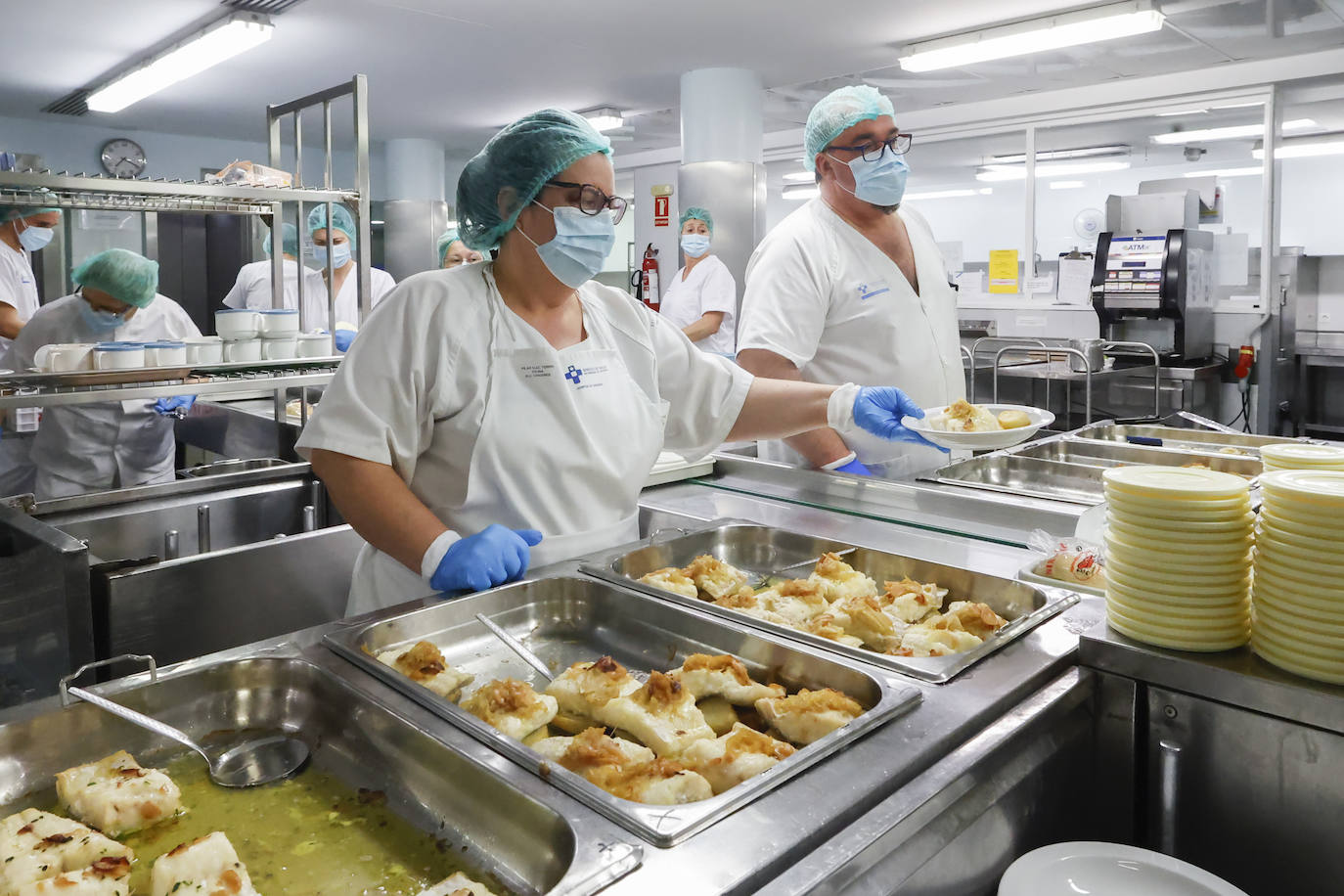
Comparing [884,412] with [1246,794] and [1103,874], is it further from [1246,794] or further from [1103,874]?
[1103,874]

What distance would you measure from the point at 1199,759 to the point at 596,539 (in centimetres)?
107

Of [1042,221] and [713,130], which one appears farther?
[1042,221]

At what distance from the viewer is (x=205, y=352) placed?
9.66ft

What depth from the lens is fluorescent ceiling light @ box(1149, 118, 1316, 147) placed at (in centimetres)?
845

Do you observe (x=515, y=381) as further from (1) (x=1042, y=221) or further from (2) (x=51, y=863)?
(1) (x=1042, y=221)

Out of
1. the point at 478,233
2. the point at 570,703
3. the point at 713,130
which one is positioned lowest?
the point at 570,703

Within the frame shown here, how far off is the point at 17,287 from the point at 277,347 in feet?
9.90

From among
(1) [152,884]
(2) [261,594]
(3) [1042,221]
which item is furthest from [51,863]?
(3) [1042,221]

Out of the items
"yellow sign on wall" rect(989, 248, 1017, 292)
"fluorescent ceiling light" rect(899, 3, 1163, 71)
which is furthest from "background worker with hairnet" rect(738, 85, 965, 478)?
"yellow sign on wall" rect(989, 248, 1017, 292)

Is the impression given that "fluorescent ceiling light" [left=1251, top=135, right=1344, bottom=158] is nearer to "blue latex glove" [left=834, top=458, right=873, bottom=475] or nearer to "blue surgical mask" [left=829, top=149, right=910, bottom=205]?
"blue surgical mask" [left=829, top=149, right=910, bottom=205]

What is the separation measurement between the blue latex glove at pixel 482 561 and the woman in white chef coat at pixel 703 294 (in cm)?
540

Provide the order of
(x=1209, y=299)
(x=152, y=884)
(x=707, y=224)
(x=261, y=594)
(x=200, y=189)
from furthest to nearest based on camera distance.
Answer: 1. (x=707, y=224)
2. (x=1209, y=299)
3. (x=200, y=189)
4. (x=261, y=594)
5. (x=152, y=884)

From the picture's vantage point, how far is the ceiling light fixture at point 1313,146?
9.53 meters

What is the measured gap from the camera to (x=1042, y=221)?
46.3 feet
